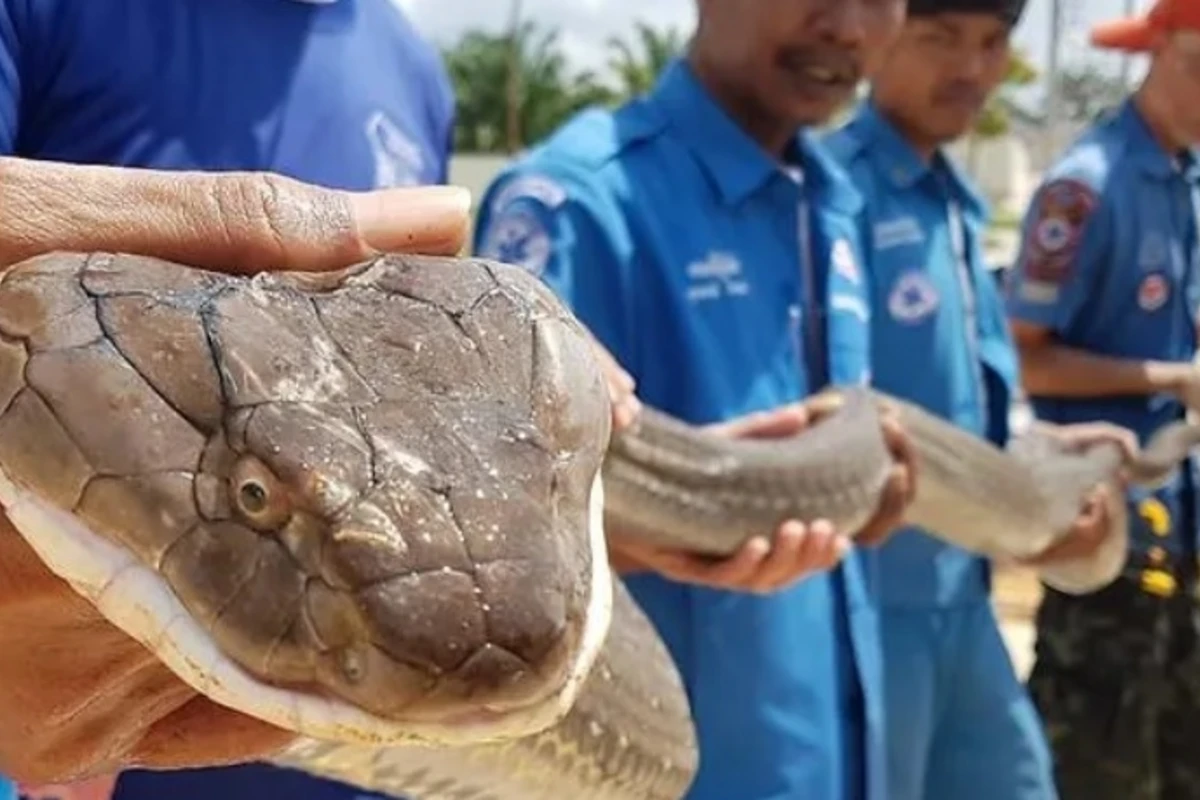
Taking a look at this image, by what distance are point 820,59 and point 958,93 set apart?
3.65 ft

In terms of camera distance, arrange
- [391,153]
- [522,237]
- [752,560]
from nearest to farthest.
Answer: [391,153] < [752,560] < [522,237]

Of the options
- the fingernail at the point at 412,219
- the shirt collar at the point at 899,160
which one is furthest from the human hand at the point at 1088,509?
the fingernail at the point at 412,219

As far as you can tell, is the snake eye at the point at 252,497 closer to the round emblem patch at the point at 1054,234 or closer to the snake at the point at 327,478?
the snake at the point at 327,478

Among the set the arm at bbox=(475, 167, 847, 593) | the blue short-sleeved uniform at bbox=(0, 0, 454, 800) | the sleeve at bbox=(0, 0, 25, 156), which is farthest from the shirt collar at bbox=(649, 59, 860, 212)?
the sleeve at bbox=(0, 0, 25, 156)

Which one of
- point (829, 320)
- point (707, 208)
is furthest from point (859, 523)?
point (707, 208)

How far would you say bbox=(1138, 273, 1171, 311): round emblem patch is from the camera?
5.20m

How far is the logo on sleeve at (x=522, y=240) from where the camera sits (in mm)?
3182

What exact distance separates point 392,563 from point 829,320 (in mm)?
2270

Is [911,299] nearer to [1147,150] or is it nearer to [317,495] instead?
[1147,150]

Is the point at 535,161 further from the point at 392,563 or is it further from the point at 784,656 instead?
the point at 392,563

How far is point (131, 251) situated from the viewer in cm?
146

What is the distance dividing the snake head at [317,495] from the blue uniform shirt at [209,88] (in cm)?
73

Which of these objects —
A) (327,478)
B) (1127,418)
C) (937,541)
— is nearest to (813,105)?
(937,541)

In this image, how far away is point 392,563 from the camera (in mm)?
1254
